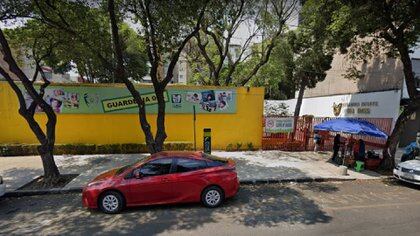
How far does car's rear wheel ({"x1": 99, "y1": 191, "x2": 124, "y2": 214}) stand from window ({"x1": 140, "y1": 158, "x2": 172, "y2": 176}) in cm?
84

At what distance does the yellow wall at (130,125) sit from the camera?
13859 millimetres

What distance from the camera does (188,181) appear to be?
24.5 ft

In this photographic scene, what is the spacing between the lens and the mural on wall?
13.9 m

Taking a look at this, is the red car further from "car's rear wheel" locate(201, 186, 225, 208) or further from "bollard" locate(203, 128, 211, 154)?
"bollard" locate(203, 128, 211, 154)

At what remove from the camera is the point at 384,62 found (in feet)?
59.9

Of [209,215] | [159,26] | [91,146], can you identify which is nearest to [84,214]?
[209,215]

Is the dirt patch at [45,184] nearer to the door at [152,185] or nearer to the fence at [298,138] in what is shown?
the door at [152,185]

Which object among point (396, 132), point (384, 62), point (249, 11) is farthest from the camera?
point (384, 62)

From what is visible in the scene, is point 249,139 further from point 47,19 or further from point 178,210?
point 47,19

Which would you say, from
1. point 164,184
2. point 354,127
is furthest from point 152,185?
point 354,127

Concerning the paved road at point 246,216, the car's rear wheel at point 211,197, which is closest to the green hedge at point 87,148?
the paved road at point 246,216

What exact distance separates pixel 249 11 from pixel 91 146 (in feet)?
36.6

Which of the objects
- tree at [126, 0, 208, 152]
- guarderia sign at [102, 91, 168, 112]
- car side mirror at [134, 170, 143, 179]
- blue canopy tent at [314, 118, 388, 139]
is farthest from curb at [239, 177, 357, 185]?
guarderia sign at [102, 91, 168, 112]

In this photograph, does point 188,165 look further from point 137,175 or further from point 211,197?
point 137,175
